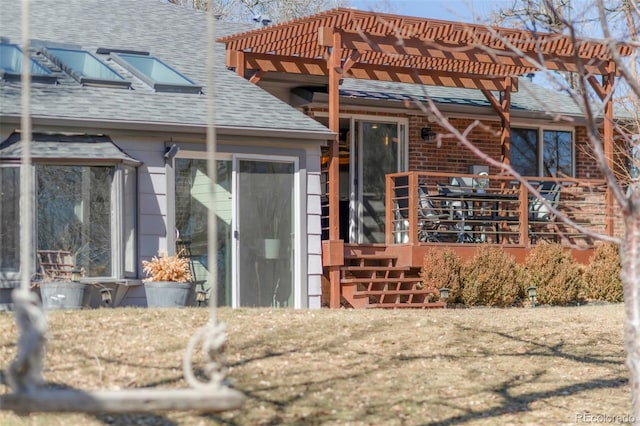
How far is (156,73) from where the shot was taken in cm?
1442

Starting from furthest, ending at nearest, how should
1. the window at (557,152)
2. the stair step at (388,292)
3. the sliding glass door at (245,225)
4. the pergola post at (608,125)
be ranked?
the window at (557,152), the pergola post at (608,125), the stair step at (388,292), the sliding glass door at (245,225)

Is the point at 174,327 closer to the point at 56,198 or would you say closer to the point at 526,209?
the point at 56,198

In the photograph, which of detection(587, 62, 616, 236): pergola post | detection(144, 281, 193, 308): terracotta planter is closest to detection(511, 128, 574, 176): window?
detection(587, 62, 616, 236): pergola post

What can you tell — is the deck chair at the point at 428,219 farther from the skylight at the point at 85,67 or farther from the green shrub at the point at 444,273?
the skylight at the point at 85,67

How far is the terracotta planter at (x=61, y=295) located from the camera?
1142 centimetres

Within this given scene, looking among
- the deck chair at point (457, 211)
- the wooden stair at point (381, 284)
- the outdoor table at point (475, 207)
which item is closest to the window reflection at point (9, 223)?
the wooden stair at point (381, 284)

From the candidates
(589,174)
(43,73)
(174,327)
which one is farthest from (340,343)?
(589,174)

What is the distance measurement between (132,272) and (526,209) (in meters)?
6.05

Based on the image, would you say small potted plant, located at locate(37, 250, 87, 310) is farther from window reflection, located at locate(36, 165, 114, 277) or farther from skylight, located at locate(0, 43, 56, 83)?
skylight, located at locate(0, 43, 56, 83)

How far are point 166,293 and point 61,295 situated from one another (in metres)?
1.24

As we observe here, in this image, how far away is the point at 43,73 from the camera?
43.3 feet

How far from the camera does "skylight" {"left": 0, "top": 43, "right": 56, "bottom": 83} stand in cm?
1301

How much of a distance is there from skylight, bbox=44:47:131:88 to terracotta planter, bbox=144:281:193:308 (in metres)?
2.91

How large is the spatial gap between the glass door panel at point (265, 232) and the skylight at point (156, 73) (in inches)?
56.8
